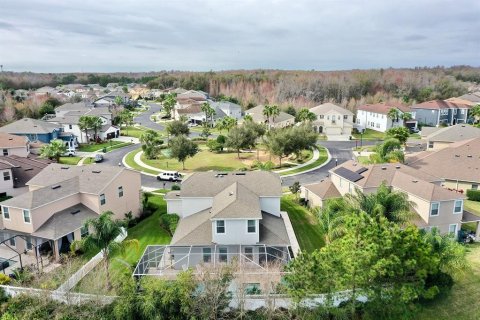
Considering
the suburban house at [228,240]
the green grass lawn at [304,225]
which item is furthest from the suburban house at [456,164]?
the suburban house at [228,240]

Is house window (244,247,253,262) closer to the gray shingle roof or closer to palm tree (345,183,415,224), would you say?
palm tree (345,183,415,224)

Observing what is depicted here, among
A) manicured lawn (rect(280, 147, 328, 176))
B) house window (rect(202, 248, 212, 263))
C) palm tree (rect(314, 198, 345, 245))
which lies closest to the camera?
palm tree (rect(314, 198, 345, 245))

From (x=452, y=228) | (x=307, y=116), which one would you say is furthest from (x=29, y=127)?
(x=452, y=228)

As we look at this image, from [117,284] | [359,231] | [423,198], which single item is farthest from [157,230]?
[423,198]

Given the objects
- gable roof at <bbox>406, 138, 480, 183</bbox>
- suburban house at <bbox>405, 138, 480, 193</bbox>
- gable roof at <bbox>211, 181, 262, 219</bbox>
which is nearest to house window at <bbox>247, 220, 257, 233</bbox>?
gable roof at <bbox>211, 181, 262, 219</bbox>

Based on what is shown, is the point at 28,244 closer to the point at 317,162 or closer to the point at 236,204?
the point at 236,204

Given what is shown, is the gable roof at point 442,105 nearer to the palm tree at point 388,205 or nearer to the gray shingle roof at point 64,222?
the palm tree at point 388,205
